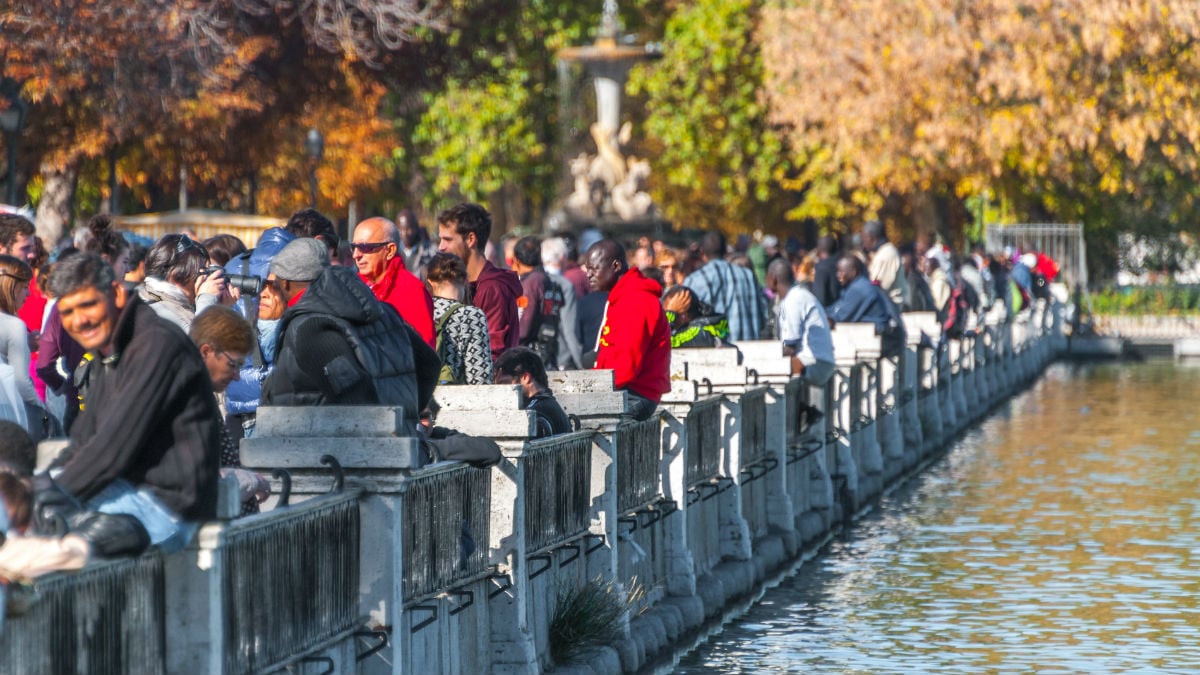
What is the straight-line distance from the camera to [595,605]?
11133 mm

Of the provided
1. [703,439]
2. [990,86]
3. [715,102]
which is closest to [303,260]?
[703,439]

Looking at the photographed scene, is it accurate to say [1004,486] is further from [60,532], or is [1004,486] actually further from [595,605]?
[60,532]

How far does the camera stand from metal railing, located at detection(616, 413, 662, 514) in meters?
12.0

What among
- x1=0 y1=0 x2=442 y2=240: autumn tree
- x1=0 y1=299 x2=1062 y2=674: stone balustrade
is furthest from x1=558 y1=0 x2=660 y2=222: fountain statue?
x1=0 y1=299 x2=1062 y2=674: stone balustrade

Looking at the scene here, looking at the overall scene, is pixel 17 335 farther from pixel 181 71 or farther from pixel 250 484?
pixel 181 71

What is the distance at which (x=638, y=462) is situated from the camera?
41.0 ft

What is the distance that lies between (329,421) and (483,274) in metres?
4.90

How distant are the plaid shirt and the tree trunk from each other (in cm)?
1401

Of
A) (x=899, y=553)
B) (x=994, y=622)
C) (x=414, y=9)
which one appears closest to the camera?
(x=994, y=622)

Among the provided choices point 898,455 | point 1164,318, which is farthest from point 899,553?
point 1164,318

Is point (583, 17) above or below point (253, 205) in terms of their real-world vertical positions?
above

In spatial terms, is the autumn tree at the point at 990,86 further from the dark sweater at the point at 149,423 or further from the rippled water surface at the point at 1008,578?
the dark sweater at the point at 149,423

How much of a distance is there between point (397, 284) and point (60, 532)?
474 cm

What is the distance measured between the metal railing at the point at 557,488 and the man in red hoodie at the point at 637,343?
2.96 feet
